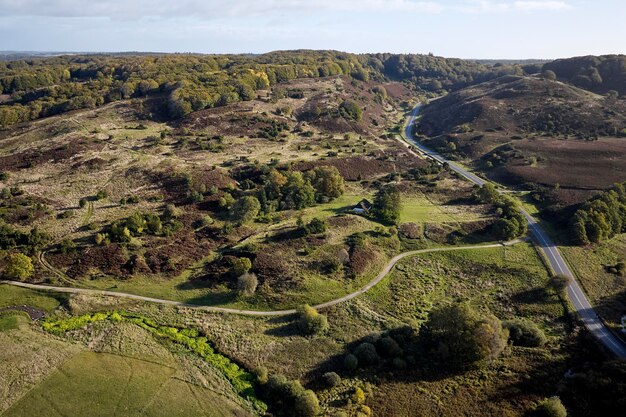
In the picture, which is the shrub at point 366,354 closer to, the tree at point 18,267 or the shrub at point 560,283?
the shrub at point 560,283

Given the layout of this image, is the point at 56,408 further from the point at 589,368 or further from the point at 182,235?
the point at 589,368

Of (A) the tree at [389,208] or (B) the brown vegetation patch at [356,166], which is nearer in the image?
(A) the tree at [389,208]

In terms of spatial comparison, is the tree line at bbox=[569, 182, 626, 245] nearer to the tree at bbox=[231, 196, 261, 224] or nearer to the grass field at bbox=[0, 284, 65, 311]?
the tree at bbox=[231, 196, 261, 224]

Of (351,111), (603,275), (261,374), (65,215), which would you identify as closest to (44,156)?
(65,215)

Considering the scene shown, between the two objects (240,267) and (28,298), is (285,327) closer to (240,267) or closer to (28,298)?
(240,267)

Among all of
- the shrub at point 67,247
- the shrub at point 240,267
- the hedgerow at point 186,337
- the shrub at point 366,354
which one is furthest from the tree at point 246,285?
the shrub at point 67,247

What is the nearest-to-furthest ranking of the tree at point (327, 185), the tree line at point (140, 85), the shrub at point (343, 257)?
the shrub at point (343, 257), the tree at point (327, 185), the tree line at point (140, 85)
